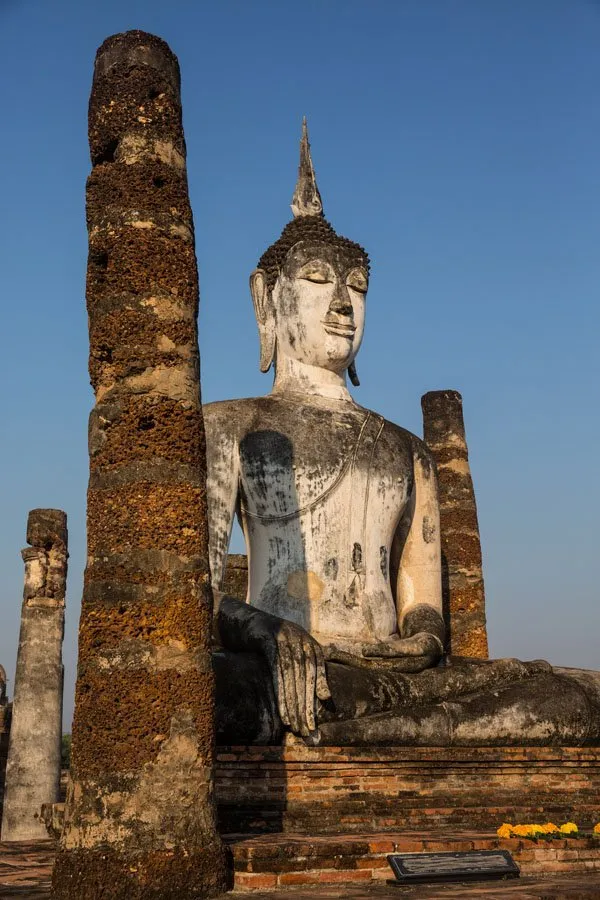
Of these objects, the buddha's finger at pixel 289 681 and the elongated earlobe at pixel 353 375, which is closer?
the buddha's finger at pixel 289 681

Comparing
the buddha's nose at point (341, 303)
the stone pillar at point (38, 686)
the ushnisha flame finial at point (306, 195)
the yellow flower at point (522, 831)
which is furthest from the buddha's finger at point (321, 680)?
the stone pillar at point (38, 686)

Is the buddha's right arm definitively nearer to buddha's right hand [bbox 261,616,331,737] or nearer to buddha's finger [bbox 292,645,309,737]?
buddha's right hand [bbox 261,616,331,737]

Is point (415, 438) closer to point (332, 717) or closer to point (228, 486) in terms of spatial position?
point (228, 486)

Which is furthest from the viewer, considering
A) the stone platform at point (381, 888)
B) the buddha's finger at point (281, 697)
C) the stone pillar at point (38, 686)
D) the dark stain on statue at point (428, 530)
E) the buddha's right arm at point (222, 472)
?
the stone pillar at point (38, 686)

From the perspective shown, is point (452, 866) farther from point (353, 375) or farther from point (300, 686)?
point (353, 375)

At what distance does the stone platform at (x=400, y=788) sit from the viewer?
6965 millimetres

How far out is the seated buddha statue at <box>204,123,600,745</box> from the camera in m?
7.64

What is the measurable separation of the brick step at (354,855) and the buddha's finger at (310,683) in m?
1.19

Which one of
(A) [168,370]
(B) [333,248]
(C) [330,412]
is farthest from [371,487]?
(A) [168,370]

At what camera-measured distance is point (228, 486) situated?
8992 millimetres

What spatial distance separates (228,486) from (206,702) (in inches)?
139

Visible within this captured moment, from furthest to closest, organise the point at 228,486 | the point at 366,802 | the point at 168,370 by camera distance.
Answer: the point at 228,486
the point at 366,802
the point at 168,370

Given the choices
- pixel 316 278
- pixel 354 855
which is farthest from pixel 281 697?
pixel 316 278

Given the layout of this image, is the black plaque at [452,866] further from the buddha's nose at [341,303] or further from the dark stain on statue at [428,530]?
the buddha's nose at [341,303]
